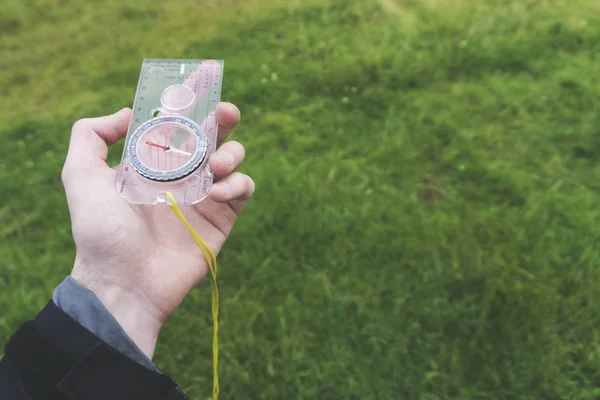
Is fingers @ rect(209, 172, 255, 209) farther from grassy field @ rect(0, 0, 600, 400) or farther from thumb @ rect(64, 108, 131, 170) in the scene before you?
grassy field @ rect(0, 0, 600, 400)

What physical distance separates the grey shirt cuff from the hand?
0.06 m

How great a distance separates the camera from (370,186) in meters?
2.98

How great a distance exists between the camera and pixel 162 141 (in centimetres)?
177

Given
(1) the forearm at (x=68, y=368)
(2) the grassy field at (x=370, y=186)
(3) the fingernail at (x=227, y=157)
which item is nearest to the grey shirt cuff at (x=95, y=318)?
(1) the forearm at (x=68, y=368)

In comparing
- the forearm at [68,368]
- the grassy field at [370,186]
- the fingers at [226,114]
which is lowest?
the grassy field at [370,186]

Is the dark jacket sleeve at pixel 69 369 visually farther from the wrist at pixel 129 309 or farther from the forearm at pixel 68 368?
the wrist at pixel 129 309

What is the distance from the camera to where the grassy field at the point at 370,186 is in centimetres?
237

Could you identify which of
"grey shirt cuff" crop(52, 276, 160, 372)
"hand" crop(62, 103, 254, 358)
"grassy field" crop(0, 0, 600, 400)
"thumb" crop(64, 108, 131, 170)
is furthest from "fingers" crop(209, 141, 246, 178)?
"grassy field" crop(0, 0, 600, 400)

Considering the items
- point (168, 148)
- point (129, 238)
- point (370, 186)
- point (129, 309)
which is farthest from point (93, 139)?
point (370, 186)

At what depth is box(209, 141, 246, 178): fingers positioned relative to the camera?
1.65 metres

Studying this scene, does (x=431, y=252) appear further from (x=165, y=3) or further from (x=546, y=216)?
(x=165, y=3)

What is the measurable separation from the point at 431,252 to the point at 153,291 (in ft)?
5.17

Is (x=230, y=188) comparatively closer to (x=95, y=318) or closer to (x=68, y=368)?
(x=95, y=318)

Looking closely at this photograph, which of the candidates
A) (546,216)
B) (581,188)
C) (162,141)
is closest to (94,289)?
(162,141)
